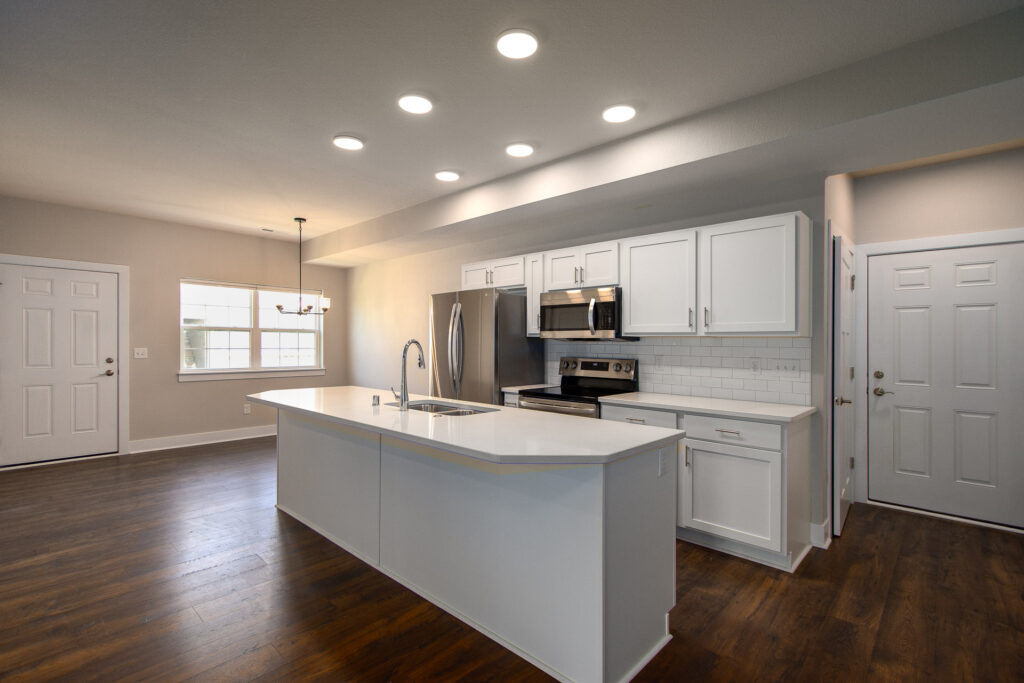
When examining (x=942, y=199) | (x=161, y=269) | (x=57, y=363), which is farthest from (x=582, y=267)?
(x=57, y=363)

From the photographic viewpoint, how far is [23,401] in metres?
4.57

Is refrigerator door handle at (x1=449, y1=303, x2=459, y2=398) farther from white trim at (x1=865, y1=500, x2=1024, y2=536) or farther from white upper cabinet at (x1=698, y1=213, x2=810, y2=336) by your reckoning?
white trim at (x1=865, y1=500, x2=1024, y2=536)

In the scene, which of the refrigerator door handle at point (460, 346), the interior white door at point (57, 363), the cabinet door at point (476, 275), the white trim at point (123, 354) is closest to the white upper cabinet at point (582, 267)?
the cabinet door at point (476, 275)

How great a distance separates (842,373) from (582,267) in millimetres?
1889

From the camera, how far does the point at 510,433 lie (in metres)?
2.00

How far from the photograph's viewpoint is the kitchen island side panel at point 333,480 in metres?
2.65

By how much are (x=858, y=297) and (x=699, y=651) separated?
9.94ft

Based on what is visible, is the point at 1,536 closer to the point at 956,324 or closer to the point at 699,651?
the point at 699,651

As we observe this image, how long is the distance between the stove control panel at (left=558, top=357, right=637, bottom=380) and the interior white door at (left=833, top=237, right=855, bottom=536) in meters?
1.33

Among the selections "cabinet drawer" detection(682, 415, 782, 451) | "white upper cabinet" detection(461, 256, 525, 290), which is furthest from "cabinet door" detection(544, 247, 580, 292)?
"cabinet drawer" detection(682, 415, 782, 451)

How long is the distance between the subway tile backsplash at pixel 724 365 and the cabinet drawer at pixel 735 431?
1.94 feet

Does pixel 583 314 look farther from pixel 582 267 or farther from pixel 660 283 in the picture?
pixel 660 283

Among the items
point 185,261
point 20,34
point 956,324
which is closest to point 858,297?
point 956,324

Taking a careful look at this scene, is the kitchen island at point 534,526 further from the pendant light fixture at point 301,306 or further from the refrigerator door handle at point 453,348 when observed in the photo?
the pendant light fixture at point 301,306
